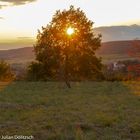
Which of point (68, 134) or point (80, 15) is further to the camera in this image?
point (80, 15)

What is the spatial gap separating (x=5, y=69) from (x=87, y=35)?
21490mm

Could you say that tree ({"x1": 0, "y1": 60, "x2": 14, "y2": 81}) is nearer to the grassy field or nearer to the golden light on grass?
the golden light on grass

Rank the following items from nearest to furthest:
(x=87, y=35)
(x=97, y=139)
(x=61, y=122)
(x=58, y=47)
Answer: (x=97, y=139)
(x=61, y=122)
(x=58, y=47)
(x=87, y=35)

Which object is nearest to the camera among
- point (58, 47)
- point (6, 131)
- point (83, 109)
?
point (6, 131)

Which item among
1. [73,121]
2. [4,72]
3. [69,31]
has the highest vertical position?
[69,31]

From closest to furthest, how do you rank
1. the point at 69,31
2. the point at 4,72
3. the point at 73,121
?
the point at 73,121
the point at 69,31
the point at 4,72

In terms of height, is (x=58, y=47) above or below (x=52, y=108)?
above

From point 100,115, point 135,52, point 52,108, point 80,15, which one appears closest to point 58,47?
point 80,15

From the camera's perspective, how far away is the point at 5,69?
6975cm

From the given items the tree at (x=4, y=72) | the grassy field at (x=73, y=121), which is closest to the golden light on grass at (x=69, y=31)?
the grassy field at (x=73, y=121)

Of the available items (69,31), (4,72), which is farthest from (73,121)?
(4,72)

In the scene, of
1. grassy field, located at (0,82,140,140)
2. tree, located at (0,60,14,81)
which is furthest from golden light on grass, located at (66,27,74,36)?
tree, located at (0,60,14,81)

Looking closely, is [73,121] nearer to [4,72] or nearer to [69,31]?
[69,31]

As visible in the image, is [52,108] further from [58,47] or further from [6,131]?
[58,47]
